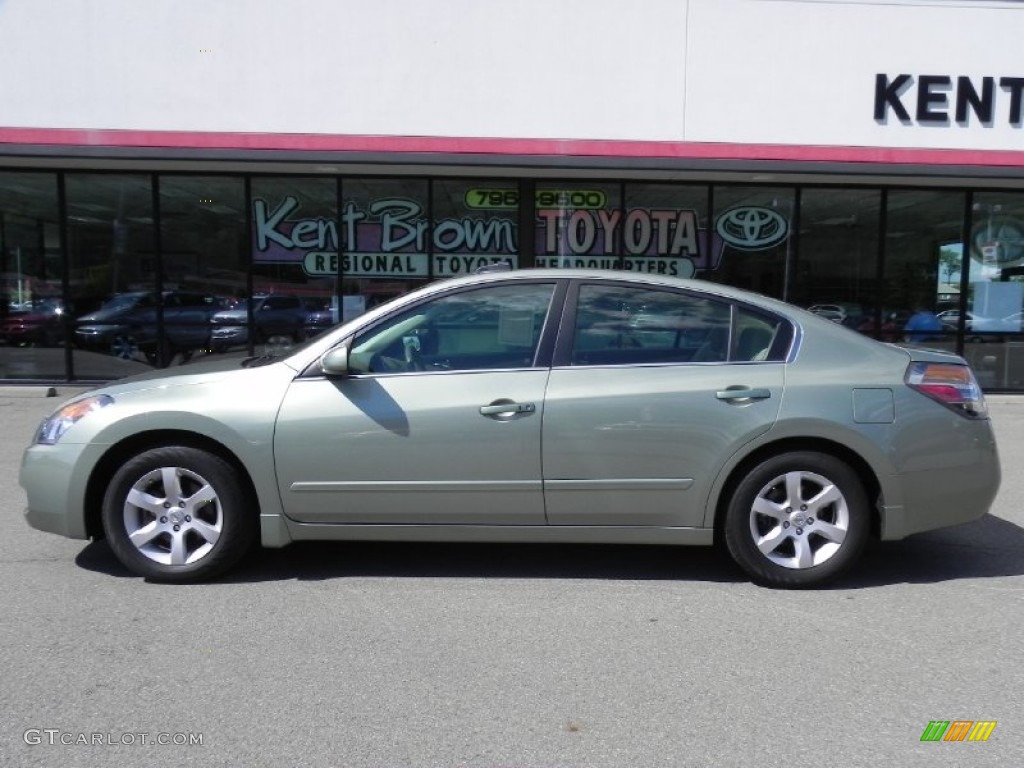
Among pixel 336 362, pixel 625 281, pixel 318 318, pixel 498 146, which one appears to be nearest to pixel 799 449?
pixel 625 281

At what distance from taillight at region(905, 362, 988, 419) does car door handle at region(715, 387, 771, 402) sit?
0.76 meters

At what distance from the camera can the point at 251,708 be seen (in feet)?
10.2

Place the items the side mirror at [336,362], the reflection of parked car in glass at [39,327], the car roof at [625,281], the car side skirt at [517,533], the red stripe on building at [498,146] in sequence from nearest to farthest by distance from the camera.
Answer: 1. the side mirror at [336,362]
2. the car side skirt at [517,533]
3. the car roof at [625,281]
4. the red stripe on building at [498,146]
5. the reflection of parked car in glass at [39,327]

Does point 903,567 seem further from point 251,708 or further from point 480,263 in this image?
point 480,263

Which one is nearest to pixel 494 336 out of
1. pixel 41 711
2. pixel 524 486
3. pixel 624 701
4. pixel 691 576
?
pixel 524 486

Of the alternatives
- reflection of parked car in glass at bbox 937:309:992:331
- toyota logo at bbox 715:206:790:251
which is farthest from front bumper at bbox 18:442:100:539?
reflection of parked car in glass at bbox 937:309:992:331

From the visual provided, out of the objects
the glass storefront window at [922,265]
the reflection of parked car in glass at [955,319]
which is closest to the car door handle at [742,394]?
the glass storefront window at [922,265]

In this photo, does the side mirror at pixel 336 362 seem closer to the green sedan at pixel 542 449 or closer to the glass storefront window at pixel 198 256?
the green sedan at pixel 542 449

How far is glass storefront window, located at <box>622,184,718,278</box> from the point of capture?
38.2ft

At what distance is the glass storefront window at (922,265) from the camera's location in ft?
38.6

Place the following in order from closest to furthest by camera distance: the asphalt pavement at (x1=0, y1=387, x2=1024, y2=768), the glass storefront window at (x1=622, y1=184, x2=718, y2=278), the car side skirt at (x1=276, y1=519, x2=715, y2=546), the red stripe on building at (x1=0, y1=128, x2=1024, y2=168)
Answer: the asphalt pavement at (x1=0, y1=387, x2=1024, y2=768) → the car side skirt at (x1=276, y1=519, x2=715, y2=546) → the red stripe on building at (x1=0, y1=128, x2=1024, y2=168) → the glass storefront window at (x1=622, y1=184, x2=718, y2=278)

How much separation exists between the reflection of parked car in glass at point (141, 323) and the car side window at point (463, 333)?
8171mm

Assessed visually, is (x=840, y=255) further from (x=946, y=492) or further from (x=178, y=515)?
(x=178, y=515)

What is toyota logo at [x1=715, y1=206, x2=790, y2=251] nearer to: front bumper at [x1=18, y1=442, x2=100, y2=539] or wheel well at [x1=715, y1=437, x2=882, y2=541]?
wheel well at [x1=715, y1=437, x2=882, y2=541]
